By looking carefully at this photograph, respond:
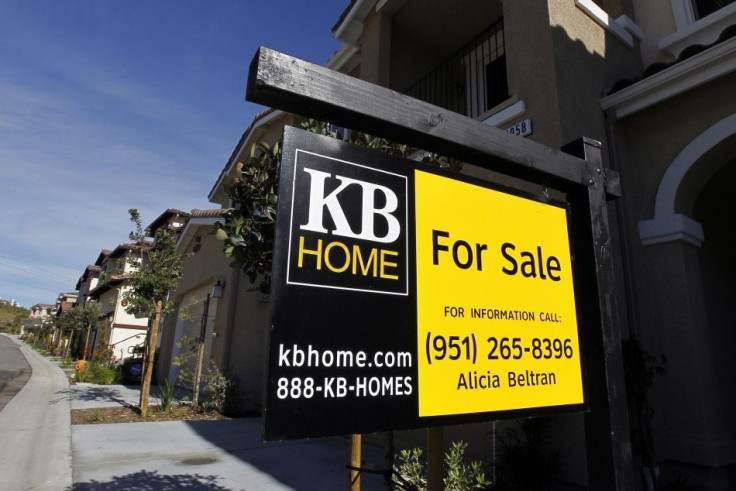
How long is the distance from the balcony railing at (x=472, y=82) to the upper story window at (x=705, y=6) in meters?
2.78

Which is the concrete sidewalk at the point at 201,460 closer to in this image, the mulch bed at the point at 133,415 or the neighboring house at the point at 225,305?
the mulch bed at the point at 133,415

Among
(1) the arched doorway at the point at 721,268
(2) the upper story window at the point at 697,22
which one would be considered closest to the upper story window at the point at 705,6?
(2) the upper story window at the point at 697,22

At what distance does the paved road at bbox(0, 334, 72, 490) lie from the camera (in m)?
4.46

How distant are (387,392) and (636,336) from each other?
14.3 ft

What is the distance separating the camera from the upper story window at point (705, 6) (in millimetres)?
6176

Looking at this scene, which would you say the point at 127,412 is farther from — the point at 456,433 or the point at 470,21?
the point at 470,21

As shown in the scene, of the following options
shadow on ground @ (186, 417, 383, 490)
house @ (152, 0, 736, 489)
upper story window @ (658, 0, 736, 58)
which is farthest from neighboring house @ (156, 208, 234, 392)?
upper story window @ (658, 0, 736, 58)

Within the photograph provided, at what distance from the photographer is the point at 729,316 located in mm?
5457

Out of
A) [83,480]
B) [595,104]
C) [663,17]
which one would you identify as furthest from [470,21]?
[83,480]

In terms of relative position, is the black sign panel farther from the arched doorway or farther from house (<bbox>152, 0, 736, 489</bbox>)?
the arched doorway

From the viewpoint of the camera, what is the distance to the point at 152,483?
443 centimetres

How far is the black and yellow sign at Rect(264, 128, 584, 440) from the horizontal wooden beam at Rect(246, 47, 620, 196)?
0.40ft

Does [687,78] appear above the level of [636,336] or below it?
above

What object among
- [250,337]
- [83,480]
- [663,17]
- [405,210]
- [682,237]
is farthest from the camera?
[250,337]
